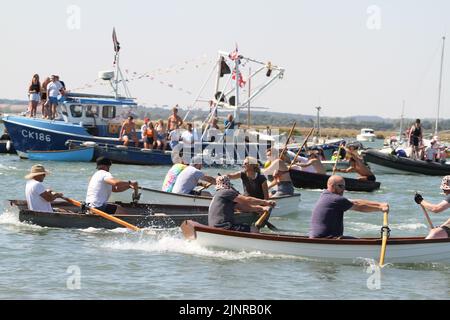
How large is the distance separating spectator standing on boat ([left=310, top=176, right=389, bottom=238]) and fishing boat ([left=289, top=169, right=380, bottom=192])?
40.9 feet

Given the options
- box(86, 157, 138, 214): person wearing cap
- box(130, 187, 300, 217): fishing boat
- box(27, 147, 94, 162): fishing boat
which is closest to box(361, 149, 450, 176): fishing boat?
box(27, 147, 94, 162): fishing boat

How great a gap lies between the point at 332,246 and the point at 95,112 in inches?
1008

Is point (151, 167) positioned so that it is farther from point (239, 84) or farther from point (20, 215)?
point (20, 215)

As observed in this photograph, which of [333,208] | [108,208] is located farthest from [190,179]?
[333,208]

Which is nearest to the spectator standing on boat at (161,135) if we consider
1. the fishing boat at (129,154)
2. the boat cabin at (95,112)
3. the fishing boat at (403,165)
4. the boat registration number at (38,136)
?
the fishing boat at (129,154)

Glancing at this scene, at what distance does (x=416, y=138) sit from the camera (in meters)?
38.2

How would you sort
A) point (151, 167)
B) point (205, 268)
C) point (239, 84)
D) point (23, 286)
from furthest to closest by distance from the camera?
point (239, 84) → point (151, 167) → point (205, 268) → point (23, 286)

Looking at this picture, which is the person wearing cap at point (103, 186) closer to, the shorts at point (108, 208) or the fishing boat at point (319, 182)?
the shorts at point (108, 208)

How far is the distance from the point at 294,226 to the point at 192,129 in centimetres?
1800

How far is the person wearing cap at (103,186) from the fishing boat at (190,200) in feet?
5.79

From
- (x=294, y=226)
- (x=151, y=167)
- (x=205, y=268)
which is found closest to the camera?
(x=205, y=268)

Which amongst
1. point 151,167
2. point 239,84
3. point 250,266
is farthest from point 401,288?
point 239,84

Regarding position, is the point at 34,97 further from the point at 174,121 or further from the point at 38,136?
the point at 174,121

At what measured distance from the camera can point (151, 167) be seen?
3722 cm
